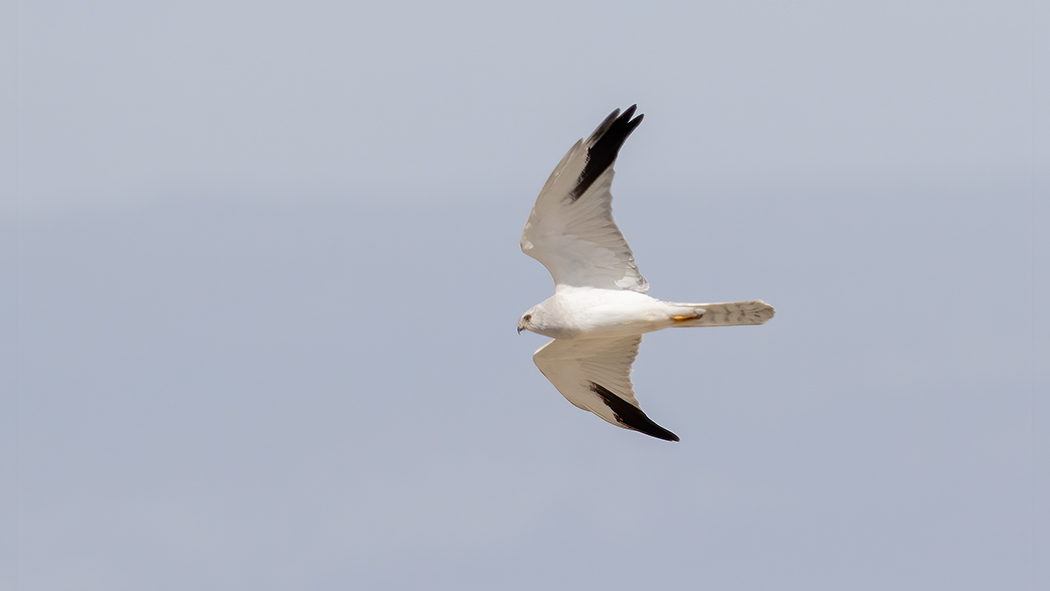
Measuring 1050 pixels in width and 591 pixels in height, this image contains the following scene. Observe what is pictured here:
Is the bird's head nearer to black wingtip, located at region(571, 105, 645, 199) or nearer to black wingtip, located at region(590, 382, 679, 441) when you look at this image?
black wingtip, located at region(590, 382, 679, 441)

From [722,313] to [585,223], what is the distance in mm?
2006

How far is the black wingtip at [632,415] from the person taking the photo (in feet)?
55.3

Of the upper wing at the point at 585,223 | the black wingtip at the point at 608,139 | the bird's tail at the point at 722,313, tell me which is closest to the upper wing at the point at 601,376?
the upper wing at the point at 585,223

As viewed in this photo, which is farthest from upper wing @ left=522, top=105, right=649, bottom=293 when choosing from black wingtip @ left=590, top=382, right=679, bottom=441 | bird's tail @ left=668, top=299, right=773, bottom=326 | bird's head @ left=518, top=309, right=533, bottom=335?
black wingtip @ left=590, top=382, right=679, bottom=441

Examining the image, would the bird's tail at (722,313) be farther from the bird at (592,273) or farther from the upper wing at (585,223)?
the upper wing at (585,223)

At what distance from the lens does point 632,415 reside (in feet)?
55.5

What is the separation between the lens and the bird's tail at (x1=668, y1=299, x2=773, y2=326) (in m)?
14.6

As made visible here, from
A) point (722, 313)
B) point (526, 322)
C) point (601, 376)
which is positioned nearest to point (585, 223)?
point (526, 322)

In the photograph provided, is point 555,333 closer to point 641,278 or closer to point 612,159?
point 641,278

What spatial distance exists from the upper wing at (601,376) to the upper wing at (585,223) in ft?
3.71

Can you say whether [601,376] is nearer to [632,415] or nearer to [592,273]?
[632,415]

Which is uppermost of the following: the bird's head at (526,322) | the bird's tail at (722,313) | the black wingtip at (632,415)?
the bird's head at (526,322)

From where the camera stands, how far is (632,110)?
1451 centimetres

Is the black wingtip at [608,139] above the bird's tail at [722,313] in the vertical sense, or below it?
above
